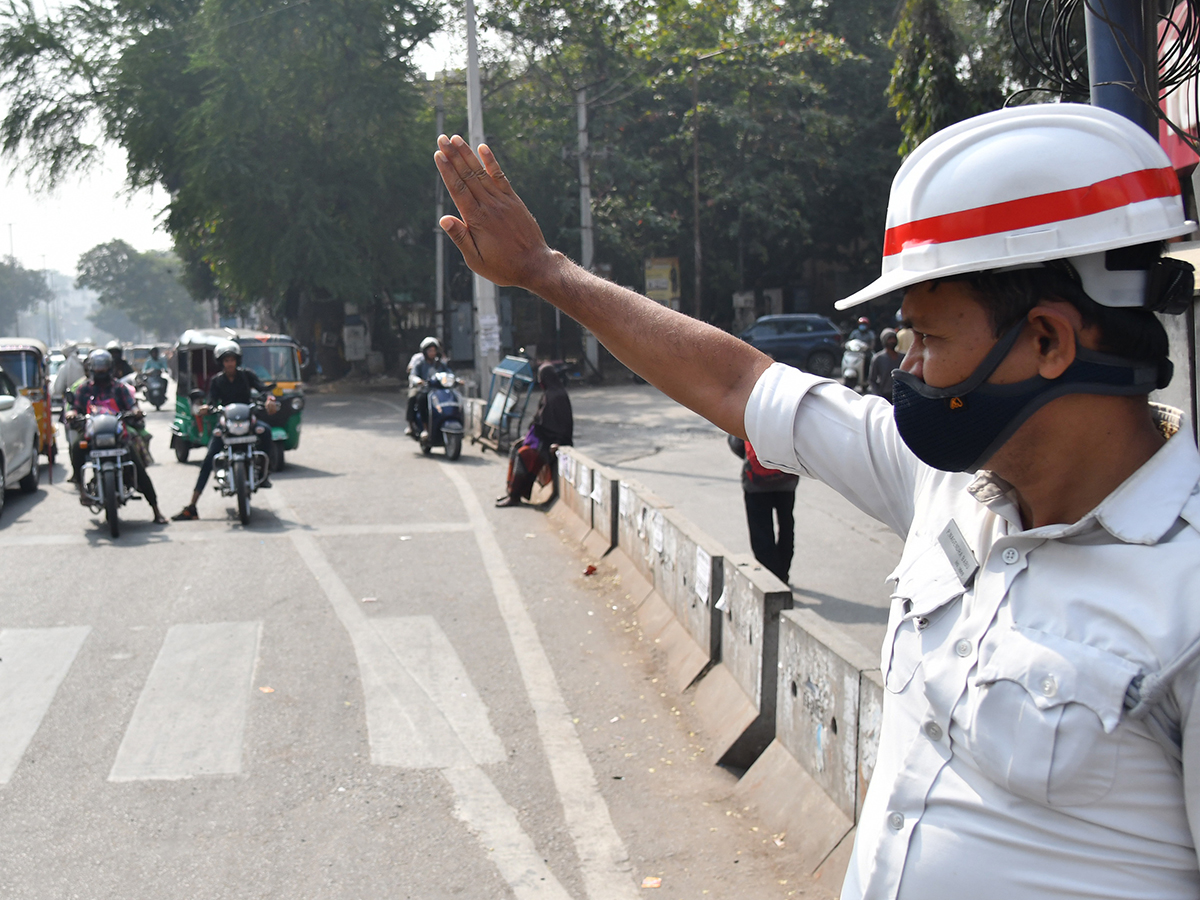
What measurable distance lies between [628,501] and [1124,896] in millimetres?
7525

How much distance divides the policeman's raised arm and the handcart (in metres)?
14.6

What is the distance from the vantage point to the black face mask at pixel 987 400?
1.44 m

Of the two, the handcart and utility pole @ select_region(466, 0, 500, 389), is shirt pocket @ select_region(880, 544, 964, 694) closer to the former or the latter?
the handcart

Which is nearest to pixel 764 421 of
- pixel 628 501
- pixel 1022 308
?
pixel 1022 308

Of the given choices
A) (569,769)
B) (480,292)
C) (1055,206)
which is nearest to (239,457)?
(569,769)

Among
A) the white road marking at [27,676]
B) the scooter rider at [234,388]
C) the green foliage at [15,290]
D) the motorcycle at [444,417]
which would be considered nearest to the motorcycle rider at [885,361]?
the motorcycle at [444,417]

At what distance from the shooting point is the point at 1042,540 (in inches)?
57.4

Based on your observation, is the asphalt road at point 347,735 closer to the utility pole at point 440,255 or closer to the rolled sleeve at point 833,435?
the rolled sleeve at point 833,435

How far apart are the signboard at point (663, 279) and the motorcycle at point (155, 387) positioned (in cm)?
1366

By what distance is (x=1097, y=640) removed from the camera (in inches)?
52.9

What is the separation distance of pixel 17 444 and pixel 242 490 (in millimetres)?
3824

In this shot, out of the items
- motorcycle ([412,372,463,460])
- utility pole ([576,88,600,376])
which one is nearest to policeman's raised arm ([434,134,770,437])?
motorcycle ([412,372,463,460])

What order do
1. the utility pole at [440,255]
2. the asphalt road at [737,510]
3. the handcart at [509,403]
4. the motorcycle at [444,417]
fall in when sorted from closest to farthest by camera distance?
the asphalt road at [737,510] < the motorcycle at [444,417] < the handcart at [509,403] < the utility pole at [440,255]

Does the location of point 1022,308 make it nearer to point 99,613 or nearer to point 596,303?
point 596,303
